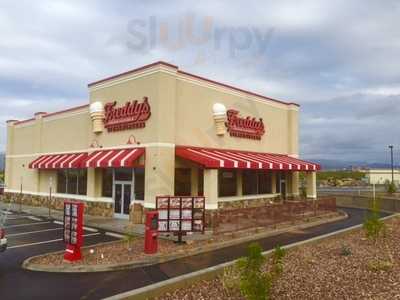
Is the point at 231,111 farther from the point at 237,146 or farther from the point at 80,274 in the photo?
the point at 80,274

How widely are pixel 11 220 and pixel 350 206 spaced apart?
24.1m

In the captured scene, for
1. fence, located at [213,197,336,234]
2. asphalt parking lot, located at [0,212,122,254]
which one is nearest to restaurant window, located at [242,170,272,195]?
fence, located at [213,197,336,234]

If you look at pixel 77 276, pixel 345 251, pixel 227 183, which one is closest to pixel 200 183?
pixel 227 183

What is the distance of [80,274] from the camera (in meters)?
9.87

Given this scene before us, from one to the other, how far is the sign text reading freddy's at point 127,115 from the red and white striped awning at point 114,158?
1.28m

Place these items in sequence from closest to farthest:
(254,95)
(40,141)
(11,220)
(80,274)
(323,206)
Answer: (80,274)
(11,220)
(323,206)
(254,95)
(40,141)

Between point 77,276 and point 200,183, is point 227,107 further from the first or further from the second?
point 77,276

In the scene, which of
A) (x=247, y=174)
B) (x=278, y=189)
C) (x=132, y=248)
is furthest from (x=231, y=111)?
(x=132, y=248)

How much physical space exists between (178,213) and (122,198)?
25.6ft

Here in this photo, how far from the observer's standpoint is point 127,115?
20.6 meters

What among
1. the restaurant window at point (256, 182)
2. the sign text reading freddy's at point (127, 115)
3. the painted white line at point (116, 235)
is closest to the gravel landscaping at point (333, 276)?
the painted white line at point (116, 235)

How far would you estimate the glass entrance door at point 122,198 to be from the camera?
20812mm

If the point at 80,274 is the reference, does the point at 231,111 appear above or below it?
above

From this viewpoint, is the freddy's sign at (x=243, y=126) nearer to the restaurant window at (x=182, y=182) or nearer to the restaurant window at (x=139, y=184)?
the restaurant window at (x=182, y=182)
